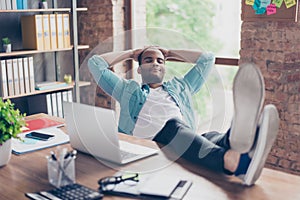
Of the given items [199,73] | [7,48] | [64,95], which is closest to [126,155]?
[199,73]

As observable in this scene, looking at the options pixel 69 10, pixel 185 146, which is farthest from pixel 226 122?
pixel 69 10

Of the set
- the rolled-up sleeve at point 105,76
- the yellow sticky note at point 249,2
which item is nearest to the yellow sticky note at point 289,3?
the yellow sticky note at point 249,2

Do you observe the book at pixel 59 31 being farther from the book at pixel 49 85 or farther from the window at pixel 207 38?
the window at pixel 207 38

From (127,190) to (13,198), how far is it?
0.36m

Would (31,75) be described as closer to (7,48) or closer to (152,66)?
(7,48)

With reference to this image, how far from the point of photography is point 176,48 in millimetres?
2297

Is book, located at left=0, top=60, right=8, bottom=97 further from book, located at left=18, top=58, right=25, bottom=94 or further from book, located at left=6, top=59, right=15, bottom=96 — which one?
book, located at left=18, top=58, right=25, bottom=94

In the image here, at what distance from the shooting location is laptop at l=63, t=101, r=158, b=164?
1.52m

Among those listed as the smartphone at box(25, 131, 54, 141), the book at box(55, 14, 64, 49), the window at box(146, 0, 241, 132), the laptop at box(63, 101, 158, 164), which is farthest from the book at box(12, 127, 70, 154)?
the book at box(55, 14, 64, 49)

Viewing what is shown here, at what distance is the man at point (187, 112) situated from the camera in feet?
4.27

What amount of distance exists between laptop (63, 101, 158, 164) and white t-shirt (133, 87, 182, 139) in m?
0.38

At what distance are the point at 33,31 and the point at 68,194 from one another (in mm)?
2381

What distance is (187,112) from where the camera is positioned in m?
2.16

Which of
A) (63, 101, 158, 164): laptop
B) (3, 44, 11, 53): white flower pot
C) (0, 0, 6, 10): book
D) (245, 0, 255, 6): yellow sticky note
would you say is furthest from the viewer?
(3, 44, 11, 53): white flower pot
